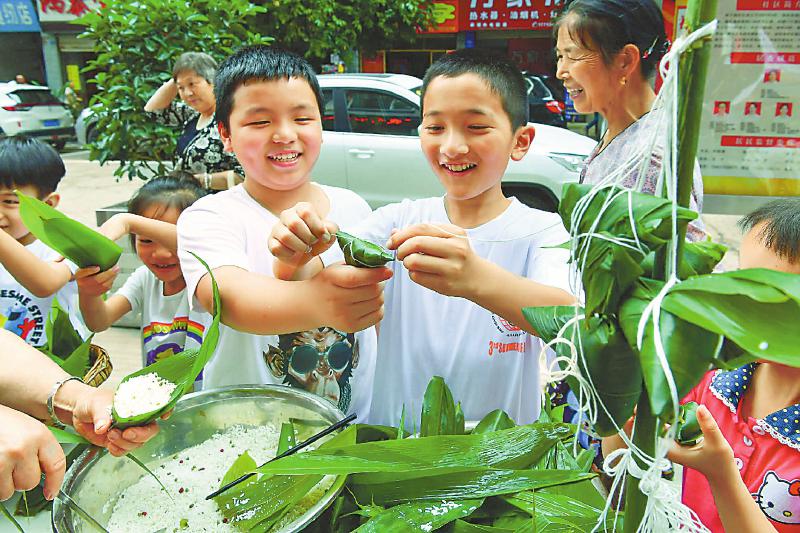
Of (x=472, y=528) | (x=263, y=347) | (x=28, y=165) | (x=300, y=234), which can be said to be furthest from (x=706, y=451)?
(x=28, y=165)

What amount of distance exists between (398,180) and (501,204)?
177 inches

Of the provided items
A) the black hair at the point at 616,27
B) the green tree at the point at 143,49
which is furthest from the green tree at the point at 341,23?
the black hair at the point at 616,27

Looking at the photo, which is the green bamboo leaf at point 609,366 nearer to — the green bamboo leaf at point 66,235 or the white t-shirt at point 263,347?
the white t-shirt at point 263,347

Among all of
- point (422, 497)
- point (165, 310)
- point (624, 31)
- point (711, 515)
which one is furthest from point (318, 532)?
point (624, 31)

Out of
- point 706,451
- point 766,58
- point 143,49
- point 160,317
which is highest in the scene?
point 143,49

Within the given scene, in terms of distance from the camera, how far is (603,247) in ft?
1.98

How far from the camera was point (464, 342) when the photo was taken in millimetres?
1503

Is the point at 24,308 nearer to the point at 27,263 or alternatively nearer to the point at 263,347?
the point at 27,263

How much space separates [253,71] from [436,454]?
1059mm

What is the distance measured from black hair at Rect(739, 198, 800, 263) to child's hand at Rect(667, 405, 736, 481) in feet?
1.89

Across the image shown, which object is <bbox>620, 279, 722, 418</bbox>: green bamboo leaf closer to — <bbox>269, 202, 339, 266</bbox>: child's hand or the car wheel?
<bbox>269, 202, 339, 266</bbox>: child's hand

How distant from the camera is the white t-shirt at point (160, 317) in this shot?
7.16 ft

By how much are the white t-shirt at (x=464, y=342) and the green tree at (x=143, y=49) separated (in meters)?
3.50

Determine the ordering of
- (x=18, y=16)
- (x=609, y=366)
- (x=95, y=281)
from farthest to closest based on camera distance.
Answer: (x=18, y=16), (x=95, y=281), (x=609, y=366)
